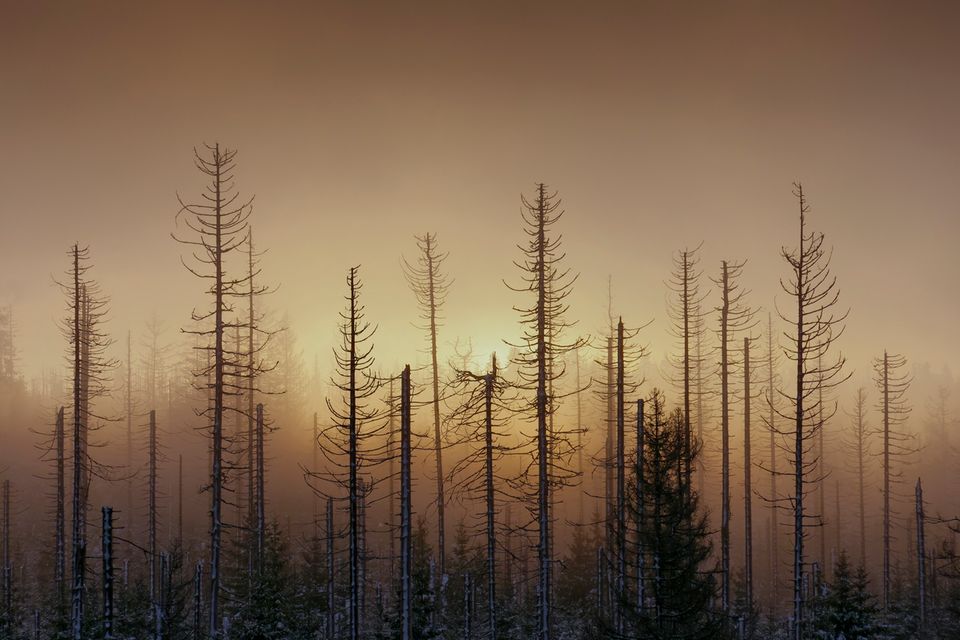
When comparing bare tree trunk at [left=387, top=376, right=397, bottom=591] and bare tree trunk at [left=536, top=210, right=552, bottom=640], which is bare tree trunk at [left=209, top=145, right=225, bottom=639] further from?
bare tree trunk at [left=536, top=210, right=552, bottom=640]

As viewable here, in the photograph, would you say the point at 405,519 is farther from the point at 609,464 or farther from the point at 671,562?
the point at 609,464

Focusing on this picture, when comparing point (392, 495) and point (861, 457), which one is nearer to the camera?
point (392, 495)

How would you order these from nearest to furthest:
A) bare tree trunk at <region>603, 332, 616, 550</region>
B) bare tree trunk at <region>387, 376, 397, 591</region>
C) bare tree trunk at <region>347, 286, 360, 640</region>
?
bare tree trunk at <region>347, 286, 360, 640</region> < bare tree trunk at <region>387, 376, 397, 591</region> < bare tree trunk at <region>603, 332, 616, 550</region>

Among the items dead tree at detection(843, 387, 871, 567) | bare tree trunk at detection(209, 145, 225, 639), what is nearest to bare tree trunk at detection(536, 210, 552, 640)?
bare tree trunk at detection(209, 145, 225, 639)

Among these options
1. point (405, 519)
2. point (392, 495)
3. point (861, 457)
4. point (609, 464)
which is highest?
point (609, 464)

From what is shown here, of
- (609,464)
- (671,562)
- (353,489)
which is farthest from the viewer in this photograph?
(609,464)

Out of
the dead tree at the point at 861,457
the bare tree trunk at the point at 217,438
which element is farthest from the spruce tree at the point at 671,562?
the dead tree at the point at 861,457

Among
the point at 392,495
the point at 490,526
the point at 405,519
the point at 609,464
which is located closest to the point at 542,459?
the point at 490,526

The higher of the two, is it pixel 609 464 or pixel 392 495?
pixel 609 464

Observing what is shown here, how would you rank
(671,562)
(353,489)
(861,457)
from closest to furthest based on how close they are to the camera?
(671,562)
(353,489)
(861,457)

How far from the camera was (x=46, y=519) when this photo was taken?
179 feet

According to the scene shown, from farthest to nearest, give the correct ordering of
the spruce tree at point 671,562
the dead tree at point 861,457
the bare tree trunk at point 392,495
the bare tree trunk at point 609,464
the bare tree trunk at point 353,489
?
the dead tree at point 861,457
the bare tree trunk at point 609,464
the bare tree trunk at point 392,495
the bare tree trunk at point 353,489
the spruce tree at point 671,562

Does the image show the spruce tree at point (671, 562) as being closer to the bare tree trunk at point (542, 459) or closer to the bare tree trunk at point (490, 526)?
the bare tree trunk at point (542, 459)

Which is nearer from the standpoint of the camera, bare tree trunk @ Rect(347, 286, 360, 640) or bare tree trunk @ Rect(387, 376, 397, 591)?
bare tree trunk @ Rect(347, 286, 360, 640)
